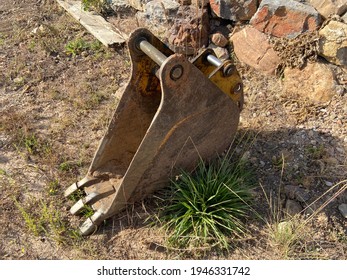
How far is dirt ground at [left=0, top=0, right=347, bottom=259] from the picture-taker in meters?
2.85

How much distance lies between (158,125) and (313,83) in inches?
81.9

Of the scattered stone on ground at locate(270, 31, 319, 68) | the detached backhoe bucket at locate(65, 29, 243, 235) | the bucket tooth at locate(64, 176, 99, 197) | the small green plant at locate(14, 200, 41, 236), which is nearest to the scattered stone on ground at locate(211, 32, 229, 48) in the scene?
the scattered stone on ground at locate(270, 31, 319, 68)

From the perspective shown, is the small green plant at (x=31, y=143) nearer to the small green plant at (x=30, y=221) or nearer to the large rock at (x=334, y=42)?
the small green plant at (x=30, y=221)

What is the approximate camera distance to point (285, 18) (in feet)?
13.1

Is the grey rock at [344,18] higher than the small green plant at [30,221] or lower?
lower

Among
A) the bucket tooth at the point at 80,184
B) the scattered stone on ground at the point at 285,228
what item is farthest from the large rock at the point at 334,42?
the bucket tooth at the point at 80,184

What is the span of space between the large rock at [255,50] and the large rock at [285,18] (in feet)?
0.38

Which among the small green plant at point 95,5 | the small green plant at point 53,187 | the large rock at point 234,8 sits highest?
the small green plant at point 95,5

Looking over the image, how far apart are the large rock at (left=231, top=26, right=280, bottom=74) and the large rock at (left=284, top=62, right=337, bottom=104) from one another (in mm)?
252

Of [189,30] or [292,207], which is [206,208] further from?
[189,30]

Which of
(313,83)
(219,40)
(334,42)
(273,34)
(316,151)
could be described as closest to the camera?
(316,151)

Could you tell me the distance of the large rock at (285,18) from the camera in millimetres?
3889

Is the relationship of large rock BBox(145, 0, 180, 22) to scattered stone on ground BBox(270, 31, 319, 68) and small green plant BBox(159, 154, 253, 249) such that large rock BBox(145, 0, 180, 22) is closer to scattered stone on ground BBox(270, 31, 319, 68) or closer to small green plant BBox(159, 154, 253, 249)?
scattered stone on ground BBox(270, 31, 319, 68)

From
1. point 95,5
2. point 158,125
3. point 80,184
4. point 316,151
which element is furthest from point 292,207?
point 95,5
